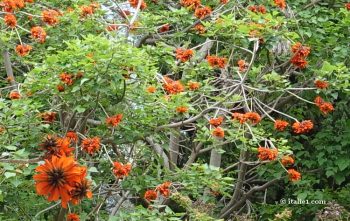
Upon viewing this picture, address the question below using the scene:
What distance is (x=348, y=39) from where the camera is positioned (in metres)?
5.06

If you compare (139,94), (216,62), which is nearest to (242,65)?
(216,62)

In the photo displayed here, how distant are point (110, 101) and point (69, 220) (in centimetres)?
67

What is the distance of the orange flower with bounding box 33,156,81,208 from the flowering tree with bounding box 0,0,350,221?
84 centimetres

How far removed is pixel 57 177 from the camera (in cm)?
167

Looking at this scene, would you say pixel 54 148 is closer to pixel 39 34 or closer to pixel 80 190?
pixel 80 190

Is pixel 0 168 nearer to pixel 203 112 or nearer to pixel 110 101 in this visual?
pixel 110 101

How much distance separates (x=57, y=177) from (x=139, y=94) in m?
2.03

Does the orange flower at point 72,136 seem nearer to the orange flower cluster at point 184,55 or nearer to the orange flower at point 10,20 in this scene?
the orange flower at point 10,20

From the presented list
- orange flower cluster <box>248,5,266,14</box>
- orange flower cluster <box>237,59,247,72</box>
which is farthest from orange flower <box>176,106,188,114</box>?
orange flower cluster <box>248,5,266,14</box>

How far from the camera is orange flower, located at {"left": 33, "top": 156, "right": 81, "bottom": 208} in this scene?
1671 millimetres

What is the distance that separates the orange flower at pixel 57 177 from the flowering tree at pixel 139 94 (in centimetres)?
84

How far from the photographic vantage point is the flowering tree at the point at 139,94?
336cm

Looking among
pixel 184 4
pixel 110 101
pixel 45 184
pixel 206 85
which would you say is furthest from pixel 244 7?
pixel 45 184

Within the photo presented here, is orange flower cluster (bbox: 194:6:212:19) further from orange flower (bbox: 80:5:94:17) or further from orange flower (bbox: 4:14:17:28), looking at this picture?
orange flower (bbox: 4:14:17:28)
